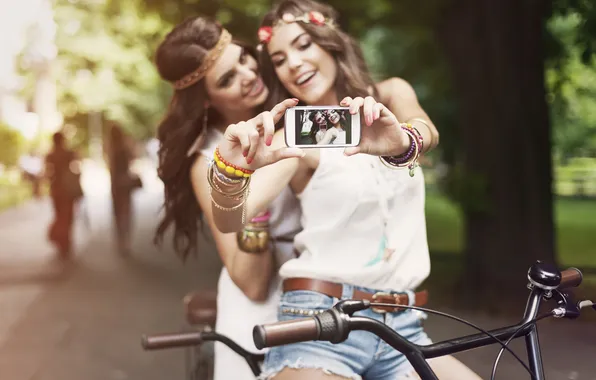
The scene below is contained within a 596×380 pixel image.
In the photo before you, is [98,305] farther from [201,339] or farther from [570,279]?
[570,279]

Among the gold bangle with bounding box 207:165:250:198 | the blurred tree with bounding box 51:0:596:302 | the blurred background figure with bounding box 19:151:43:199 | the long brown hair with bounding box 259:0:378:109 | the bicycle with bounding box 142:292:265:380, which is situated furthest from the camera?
the blurred background figure with bounding box 19:151:43:199

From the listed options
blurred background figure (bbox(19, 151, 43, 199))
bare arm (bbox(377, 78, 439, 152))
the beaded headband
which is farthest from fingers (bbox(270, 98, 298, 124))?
blurred background figure (bbox(19, 151, 43, 199))

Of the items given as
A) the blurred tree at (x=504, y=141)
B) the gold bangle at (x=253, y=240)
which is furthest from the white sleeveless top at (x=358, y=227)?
the blurred tree at (x=504, y=141)

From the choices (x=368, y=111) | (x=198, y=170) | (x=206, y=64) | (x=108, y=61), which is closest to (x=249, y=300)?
(x=198, y=170)

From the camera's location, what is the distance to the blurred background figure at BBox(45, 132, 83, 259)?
5861mm

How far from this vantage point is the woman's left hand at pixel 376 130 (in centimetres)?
114

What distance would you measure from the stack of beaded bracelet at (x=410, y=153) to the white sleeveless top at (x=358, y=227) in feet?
0.59

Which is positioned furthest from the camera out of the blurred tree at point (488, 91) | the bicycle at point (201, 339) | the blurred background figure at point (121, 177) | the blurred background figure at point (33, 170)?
the blurred background figure at point (33, 170)

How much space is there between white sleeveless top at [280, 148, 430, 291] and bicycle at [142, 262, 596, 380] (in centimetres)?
27

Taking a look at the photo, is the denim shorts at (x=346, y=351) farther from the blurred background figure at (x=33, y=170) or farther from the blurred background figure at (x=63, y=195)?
the blurred background figure at (x=33, y=170)

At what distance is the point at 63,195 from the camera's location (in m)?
6.17

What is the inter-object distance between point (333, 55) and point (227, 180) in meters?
0.43

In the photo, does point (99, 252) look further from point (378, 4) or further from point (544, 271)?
point (544, 271)

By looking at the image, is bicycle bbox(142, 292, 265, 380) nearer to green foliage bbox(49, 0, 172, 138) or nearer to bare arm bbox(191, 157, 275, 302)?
bare arm bbox(191, 157, 275, 302)
